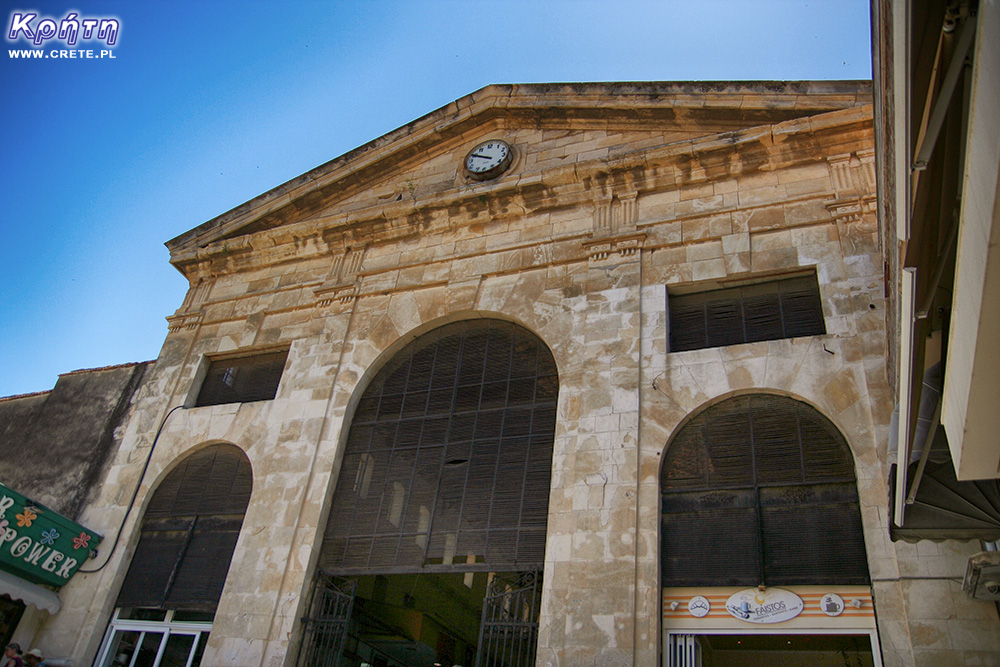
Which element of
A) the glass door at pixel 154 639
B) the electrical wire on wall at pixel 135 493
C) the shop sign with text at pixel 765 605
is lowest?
the glass door at pixel 154 639

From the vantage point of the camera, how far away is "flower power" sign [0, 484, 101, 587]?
11438mm

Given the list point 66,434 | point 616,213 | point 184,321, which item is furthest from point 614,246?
point 66,434

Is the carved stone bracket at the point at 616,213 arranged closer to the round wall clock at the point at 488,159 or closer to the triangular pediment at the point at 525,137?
the triangular pediment at the point at 525,137

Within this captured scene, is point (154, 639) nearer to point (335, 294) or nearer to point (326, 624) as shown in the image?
point (326, 624)

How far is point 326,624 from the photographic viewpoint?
1112 cm

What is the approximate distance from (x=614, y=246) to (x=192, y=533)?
8654 millimetres

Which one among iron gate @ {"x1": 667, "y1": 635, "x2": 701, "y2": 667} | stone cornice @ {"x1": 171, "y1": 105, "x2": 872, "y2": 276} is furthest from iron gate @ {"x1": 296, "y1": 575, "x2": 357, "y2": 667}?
stone cornice @ {"x1": 171, "y1": 105, "x2": 872, "y2": 276}

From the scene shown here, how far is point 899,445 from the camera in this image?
6211mm

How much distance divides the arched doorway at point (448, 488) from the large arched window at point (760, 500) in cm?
195

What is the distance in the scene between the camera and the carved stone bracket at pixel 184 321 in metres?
15.9

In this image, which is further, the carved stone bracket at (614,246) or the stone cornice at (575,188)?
the carved stone bracket at (614,246)

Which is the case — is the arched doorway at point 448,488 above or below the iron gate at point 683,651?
above

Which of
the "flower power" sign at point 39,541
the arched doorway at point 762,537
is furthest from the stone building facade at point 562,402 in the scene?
the "flower power" sign at point 39,541

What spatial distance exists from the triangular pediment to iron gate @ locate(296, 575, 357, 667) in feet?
23.4
